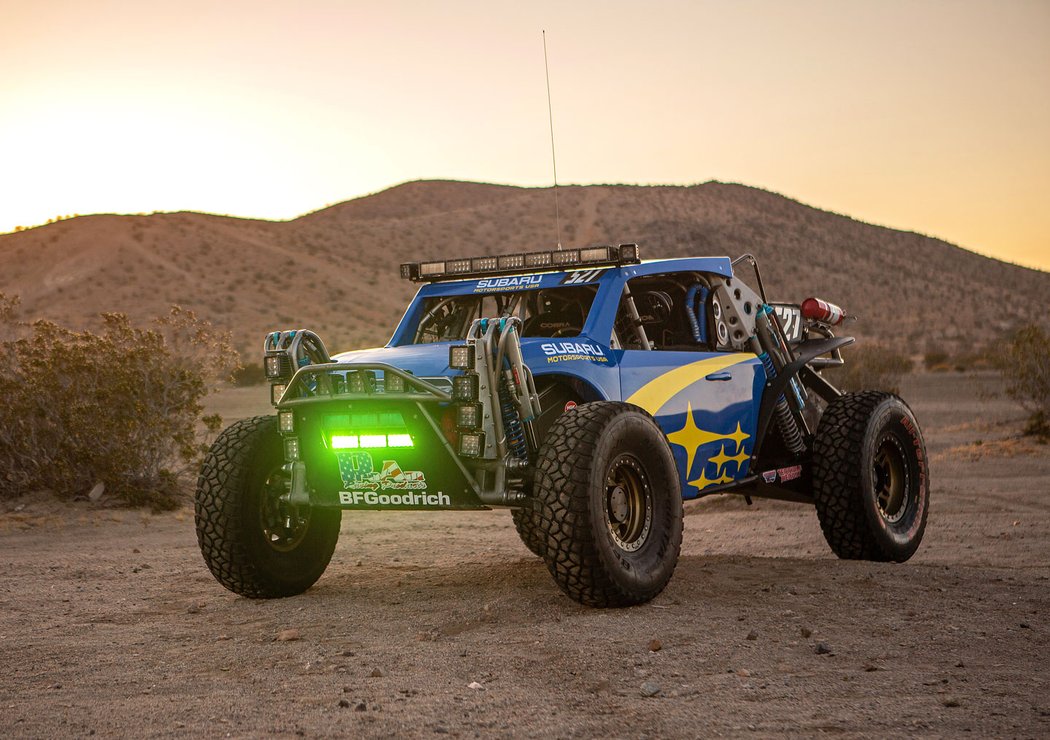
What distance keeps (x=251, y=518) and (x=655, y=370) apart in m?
2.73

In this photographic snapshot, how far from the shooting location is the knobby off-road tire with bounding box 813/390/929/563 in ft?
29.2

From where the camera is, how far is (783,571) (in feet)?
27.8

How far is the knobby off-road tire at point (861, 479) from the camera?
890cm

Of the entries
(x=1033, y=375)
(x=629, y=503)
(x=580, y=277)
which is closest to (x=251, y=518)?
(x=629, y=503)

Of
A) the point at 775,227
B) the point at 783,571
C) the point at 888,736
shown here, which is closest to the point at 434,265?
the point at 783,571

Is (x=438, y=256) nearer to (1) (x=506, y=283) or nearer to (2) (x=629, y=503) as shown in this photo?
(1) (x=506, y=283)

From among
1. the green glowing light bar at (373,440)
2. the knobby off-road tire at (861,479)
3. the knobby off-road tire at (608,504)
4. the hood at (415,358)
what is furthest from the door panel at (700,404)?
the green glowing light bar at (373,440)

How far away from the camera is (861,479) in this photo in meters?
8.87

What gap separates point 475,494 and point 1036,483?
10.5 m

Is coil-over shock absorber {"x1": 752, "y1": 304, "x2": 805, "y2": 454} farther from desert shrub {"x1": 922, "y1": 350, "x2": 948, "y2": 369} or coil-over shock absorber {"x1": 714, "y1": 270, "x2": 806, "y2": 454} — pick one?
desert shrub {"x1": 922, "y1": 350, "x2": 948, "y2": 369}

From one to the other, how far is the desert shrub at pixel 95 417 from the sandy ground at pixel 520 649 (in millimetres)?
3796

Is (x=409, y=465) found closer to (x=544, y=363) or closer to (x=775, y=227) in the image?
(x=544, y=363)

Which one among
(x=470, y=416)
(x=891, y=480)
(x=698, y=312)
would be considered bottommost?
(x=891, y=480)

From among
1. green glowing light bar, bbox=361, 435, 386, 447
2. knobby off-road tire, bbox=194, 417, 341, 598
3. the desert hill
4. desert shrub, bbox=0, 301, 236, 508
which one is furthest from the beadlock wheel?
the desert hill
